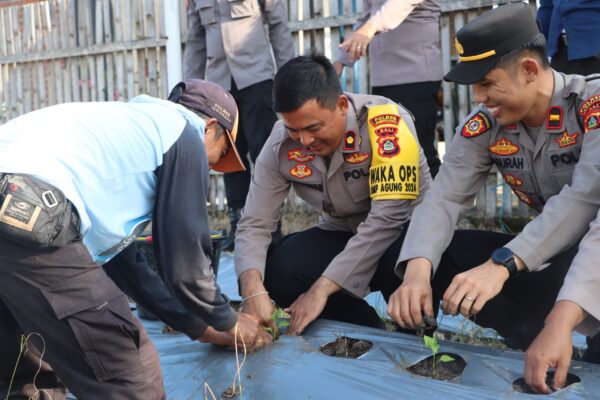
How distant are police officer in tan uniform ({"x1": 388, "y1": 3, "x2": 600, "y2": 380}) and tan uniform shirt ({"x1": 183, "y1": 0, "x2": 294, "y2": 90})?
8.01ft

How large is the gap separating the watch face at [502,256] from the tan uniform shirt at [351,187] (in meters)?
0.64

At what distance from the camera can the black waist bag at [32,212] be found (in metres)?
2.02

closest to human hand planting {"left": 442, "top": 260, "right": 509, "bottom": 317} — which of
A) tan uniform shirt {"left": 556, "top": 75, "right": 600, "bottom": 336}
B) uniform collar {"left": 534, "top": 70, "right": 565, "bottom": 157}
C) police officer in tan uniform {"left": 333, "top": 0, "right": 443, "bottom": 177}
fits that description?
tan uniform shirt {"left": 556, "top": 75, "right": 600, "bottom": 336}

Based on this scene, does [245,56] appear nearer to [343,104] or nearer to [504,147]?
[343,104]

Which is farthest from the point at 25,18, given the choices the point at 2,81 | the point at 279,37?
the point at 279,37

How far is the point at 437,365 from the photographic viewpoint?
9.01 feet

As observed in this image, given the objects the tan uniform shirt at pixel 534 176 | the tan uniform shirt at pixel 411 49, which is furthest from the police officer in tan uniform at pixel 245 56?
the tan uniform shirt at pixel 534 176

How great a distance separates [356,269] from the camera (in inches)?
127

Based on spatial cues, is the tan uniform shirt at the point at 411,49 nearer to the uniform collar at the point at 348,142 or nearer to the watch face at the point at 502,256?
the uniform collar at the point at 348,142

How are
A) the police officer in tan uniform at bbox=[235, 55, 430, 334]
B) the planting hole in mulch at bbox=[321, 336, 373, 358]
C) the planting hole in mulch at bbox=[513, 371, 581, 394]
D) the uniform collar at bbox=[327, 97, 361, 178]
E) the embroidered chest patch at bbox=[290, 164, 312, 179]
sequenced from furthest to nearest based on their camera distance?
the embroidered chest patch at bbox=[290, 164, 312, 179]
the uniform collar at bbox=[327, 97, 361, 178]
the police officer in tan uniform at bbox=[235, 55, 430, 334]
the planting hole in mulch at bbox=[321, 336, 373, 358]
the planting hole in mulch at bbox=[513, 371, 581, 394]

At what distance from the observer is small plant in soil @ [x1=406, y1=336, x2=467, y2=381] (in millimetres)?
2657

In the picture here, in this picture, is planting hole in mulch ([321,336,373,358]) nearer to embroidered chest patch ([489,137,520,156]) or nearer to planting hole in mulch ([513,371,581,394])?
planting hole in mulch ([513,371,581,394])

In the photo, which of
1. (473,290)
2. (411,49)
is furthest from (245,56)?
(473,290)

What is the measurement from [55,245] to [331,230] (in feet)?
5.68
